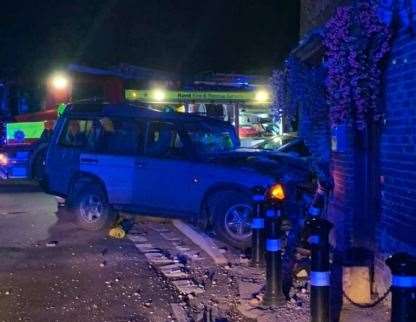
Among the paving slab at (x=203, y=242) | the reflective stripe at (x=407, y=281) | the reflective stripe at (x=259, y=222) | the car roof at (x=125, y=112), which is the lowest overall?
the paving slab at (x=203, y=242)

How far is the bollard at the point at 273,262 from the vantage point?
17.9ft

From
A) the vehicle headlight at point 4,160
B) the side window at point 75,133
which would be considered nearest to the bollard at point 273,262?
the side window at point 75,133

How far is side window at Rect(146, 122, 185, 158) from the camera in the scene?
9016mm

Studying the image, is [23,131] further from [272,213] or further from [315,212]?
[272,213]

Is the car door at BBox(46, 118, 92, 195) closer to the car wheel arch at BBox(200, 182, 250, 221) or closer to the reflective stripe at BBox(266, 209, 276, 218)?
the car wheel arch at BBox(200, 182, 250, 221)

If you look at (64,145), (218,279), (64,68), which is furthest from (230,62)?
(218,279)

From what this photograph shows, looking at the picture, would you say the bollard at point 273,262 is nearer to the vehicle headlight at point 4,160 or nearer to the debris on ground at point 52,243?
the debris on ground at point 52,243

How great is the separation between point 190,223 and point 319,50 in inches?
158

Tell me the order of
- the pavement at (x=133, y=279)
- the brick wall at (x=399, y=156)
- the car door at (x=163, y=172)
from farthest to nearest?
the car door at (x=163, y=172)
the pavement at (x=133, y=279)
the brick wall at (x=399, y=156)

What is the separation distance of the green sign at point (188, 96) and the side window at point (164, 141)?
881 cm

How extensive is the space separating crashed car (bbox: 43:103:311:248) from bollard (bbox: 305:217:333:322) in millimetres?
3475

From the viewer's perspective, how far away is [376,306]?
5.33 meters

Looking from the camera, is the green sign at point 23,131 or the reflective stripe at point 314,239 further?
the green sign at point 23,131

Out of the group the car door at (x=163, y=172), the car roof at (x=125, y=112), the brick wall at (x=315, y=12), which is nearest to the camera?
the brick wall at (x=315, y=12)
